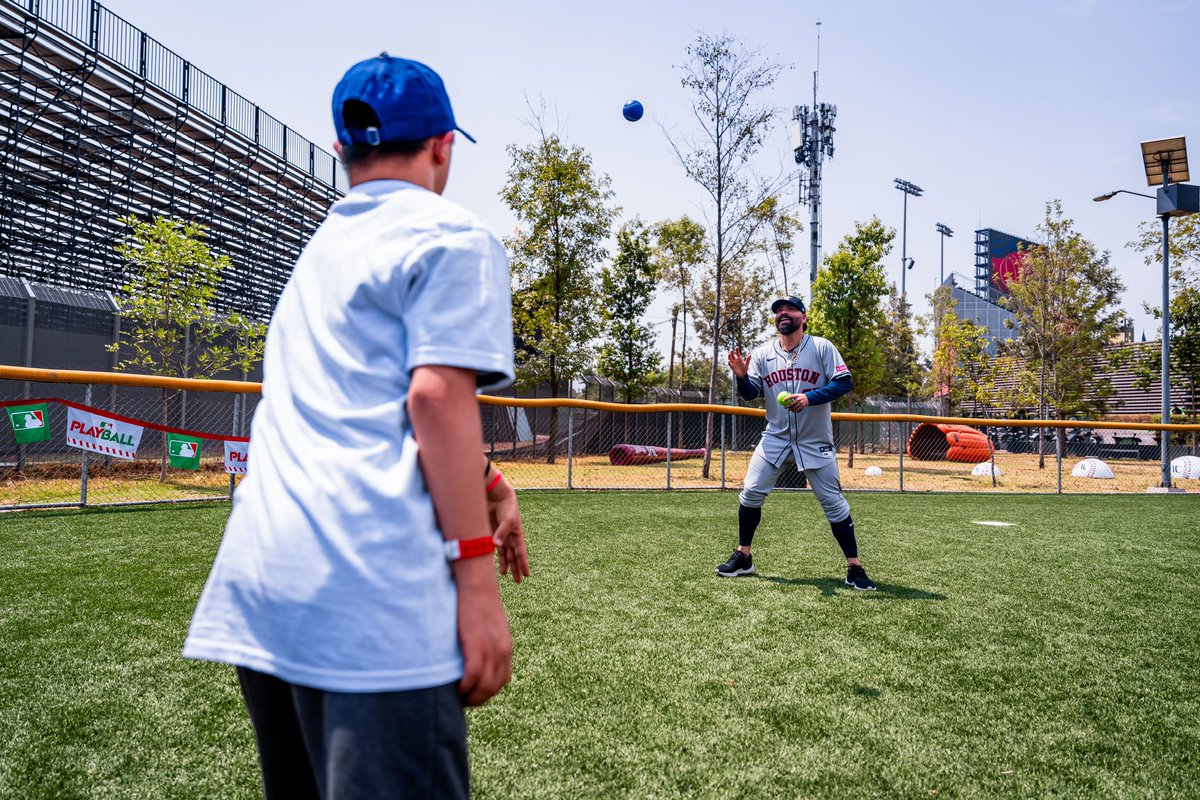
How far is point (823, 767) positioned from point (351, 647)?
7.21 feet

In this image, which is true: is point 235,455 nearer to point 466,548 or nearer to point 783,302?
point 783,302

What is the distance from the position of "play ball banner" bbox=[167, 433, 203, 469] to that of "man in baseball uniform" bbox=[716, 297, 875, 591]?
258 inches

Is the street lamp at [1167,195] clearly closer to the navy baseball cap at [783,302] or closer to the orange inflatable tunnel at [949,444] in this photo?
the orange inflatable tunnel at [949,444]

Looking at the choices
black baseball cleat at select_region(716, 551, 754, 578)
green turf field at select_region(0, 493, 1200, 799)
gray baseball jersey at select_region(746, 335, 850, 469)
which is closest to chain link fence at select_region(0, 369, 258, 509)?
green turf field at select_region(0, 493, 1200, 799)

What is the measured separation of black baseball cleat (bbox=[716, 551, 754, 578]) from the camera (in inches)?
223

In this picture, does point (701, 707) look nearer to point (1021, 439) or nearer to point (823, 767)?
point (823, 767)

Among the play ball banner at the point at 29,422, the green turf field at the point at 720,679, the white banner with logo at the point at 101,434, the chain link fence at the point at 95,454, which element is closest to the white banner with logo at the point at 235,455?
the chain link fence at the point at 95,454

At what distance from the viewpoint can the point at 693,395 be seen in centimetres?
3133

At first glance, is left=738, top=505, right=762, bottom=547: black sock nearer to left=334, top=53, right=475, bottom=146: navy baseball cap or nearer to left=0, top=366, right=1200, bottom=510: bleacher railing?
left=334, top=53, right=475, bottom=146: navy baseball cap

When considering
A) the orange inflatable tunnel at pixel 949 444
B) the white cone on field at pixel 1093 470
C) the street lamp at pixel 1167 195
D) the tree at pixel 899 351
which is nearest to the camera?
the street lamp at pixel 1167 195

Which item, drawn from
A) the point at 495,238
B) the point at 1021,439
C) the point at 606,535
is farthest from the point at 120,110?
the point at 1021,439

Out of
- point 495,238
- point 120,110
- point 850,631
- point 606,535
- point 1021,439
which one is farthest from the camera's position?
point 1021,439

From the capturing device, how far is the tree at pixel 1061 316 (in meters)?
23.4

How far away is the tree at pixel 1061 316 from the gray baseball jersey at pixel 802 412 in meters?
21.0
